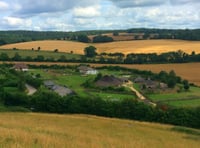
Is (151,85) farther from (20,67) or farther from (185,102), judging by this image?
(20,67)

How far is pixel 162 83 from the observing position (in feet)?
265

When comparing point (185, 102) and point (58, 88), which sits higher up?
point (58, 88)

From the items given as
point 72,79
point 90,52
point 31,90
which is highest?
point 90,52

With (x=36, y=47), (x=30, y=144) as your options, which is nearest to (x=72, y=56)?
(x=36, y=47)

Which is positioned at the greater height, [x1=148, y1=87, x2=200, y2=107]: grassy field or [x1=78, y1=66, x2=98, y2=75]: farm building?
[x1=148, y1=87, x2=200, y2=107]: grassy field

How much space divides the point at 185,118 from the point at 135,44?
10376 cm

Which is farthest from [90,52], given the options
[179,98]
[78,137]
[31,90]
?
[78,137]

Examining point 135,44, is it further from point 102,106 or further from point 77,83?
point 102,106

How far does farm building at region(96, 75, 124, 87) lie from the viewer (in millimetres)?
78625

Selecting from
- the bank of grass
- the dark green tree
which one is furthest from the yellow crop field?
the dark green tree

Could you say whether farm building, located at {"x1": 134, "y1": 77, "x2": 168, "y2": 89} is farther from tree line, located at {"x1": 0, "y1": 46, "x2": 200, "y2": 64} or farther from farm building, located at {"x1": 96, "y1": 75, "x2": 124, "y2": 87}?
tree line, located at {"x1": 0, "y1": 46, "x2": 200, "y2": 64}

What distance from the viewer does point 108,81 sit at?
80625 mm

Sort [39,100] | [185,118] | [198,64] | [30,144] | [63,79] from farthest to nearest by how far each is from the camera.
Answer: [198,64] → [63,79] → [39,100] → [185,118] → [30,144]

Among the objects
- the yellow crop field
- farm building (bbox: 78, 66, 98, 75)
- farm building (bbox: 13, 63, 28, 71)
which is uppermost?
the yellow crop field
